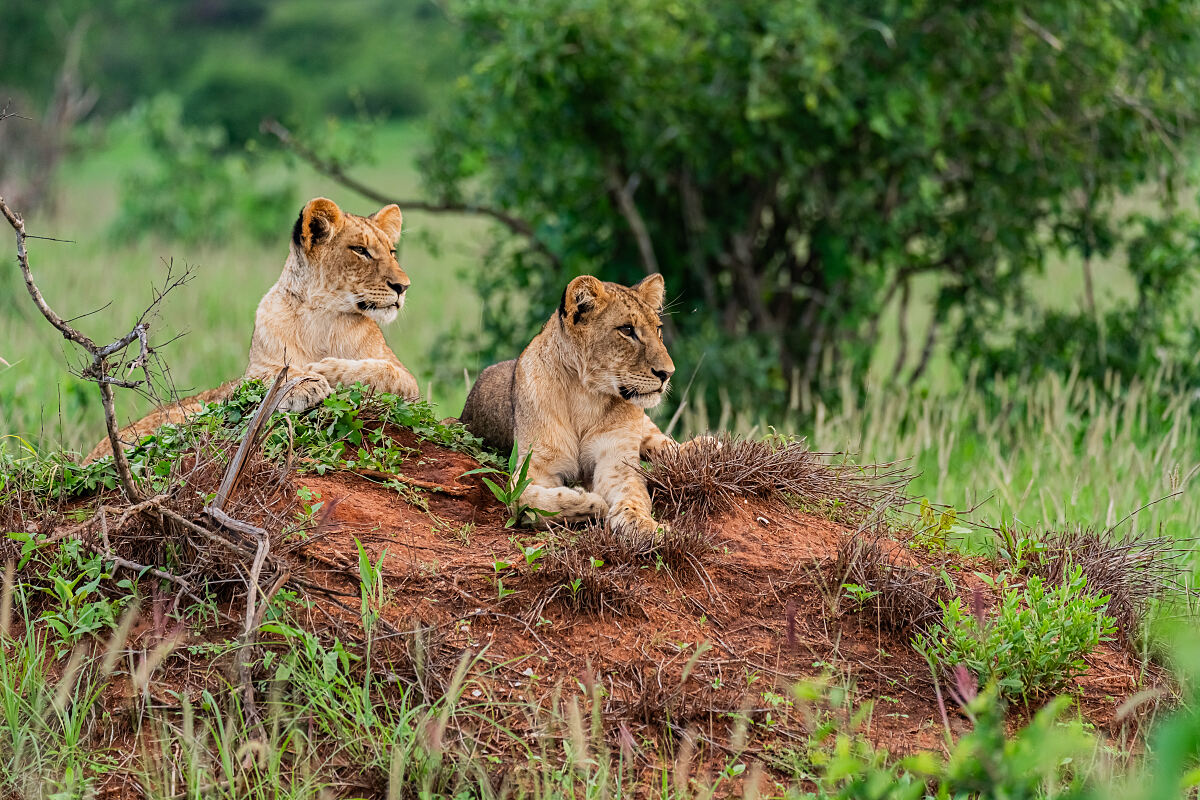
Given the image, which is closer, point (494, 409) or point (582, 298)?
point (582, 298)

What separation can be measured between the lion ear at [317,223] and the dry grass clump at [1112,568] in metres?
3.00

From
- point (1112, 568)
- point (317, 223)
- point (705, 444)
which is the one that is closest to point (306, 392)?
point (317, 223)

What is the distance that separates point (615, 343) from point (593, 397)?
0.82 ft

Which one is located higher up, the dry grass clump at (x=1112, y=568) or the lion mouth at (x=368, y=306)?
the lion mouth at (x=368, y=306)

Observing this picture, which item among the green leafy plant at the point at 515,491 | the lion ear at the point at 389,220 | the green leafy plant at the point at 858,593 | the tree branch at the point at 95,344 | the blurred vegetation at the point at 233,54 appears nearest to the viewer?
the tree branch at the point at 95,344

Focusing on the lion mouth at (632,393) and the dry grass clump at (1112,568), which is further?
the lion mouth at (632,393)

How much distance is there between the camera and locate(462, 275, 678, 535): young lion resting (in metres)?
4.70

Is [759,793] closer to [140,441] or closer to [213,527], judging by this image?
[213,527]

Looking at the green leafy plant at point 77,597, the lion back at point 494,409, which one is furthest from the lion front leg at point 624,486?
the green leafy plant at point 77,597

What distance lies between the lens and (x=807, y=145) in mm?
8719

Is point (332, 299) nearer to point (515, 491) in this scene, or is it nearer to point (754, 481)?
point (515, 491)

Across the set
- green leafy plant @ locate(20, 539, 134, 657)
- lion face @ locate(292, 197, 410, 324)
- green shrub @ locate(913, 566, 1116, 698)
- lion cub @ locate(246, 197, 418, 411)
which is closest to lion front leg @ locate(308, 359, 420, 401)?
lion cub @ locate(246, 197, 418, 411)

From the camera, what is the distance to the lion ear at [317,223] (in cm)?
528

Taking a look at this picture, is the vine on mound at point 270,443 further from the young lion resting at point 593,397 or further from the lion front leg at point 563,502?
the lion front leg at point 563,502
